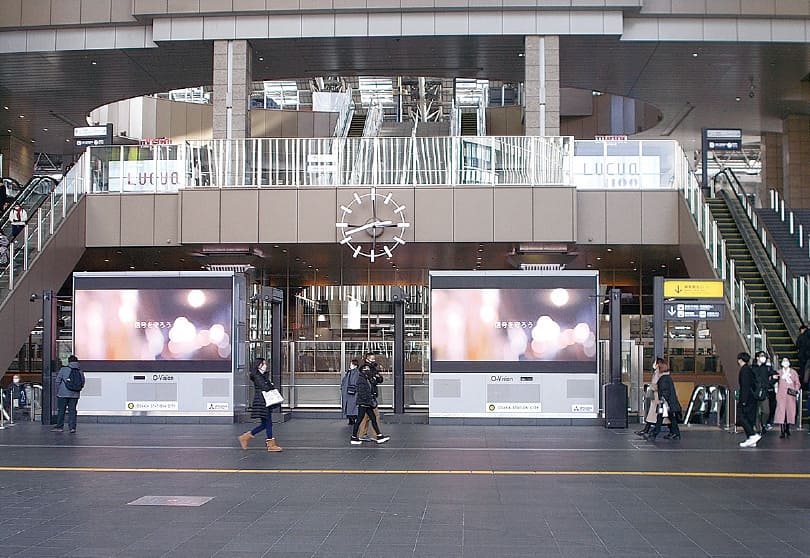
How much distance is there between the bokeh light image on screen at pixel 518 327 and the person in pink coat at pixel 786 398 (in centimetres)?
363

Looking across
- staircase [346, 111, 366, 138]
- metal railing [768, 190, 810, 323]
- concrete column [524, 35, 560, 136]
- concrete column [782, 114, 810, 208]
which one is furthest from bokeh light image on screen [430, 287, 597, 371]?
staircase [346, 111, 366, 138]

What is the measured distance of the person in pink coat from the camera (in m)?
17.8

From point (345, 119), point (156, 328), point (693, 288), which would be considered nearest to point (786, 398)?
point (693, 288)

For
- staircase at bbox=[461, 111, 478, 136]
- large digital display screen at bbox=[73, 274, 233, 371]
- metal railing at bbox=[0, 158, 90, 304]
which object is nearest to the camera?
large digital display screen at bbox=[73, 274, 233, 371]

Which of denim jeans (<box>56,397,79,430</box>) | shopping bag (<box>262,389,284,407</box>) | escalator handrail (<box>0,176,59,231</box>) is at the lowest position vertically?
denim jeans (<box>56,397,79,430</box>)

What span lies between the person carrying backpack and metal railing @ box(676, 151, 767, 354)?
44.3 ft

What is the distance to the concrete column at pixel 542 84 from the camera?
2481 centimetres

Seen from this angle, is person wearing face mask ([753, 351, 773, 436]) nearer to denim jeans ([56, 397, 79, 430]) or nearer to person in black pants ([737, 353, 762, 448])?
person in black pants ([737, 353, 762, 448])

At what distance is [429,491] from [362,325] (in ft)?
70.8

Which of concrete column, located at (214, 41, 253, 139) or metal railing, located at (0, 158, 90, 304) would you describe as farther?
concrete column, located at (214, 41, 253, 139)

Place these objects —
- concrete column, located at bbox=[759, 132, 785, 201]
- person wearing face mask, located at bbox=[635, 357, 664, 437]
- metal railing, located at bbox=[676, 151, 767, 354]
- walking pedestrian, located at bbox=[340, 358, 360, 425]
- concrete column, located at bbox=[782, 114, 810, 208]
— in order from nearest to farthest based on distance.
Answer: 1. person wearing face mask, located at bbox=[635, 357, 664, 437]
2. walking pedestrian, located at bbox=[340, 358, 360, 425]
3. metal railing, located at bbox=[676, 151, 767, 354]
4. concrete column, located at bbox=[782, 114, 810, 208]
5. concrete column, located at bbox=[759, 132, 785, 201]

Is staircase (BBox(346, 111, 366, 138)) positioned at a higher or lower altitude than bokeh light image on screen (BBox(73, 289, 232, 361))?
higher

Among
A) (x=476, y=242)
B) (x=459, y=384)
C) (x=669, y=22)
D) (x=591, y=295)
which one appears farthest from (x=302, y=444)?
(x=669, y=22)

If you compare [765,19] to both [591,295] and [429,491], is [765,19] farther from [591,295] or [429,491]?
[429,491]
